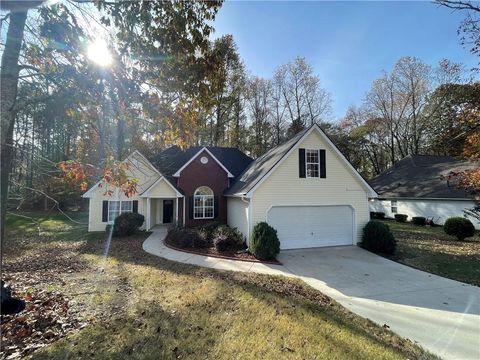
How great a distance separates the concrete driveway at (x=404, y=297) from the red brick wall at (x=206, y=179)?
752 centimetres

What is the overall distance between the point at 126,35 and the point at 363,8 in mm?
8132

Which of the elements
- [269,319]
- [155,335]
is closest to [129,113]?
[155,335]

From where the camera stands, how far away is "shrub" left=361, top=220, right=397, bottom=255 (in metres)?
12.0

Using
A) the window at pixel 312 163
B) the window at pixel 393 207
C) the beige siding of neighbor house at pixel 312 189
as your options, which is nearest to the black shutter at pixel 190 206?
the beige siding of neighbor house at pixel 312 189

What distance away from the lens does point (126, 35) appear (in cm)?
540

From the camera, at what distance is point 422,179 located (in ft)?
82.0

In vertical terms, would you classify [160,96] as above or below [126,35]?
below

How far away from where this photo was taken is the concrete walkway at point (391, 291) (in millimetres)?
5207

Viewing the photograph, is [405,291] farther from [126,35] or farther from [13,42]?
[13,42]

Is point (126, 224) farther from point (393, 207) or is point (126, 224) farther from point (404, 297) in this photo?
point (393, 207)

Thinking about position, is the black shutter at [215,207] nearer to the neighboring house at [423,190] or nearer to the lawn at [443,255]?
the lawn at [443,255]

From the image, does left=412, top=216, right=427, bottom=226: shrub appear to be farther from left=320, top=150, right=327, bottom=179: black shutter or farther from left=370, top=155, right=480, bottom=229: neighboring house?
left=320, top=150, right=327, bottom=179: black shutter

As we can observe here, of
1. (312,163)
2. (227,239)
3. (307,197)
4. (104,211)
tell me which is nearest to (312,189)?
(307,197)

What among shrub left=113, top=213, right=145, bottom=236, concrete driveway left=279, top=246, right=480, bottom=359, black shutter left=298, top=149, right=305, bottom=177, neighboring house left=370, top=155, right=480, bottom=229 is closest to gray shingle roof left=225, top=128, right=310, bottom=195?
black shutter left=298, top=149, right=305, bottom=177
